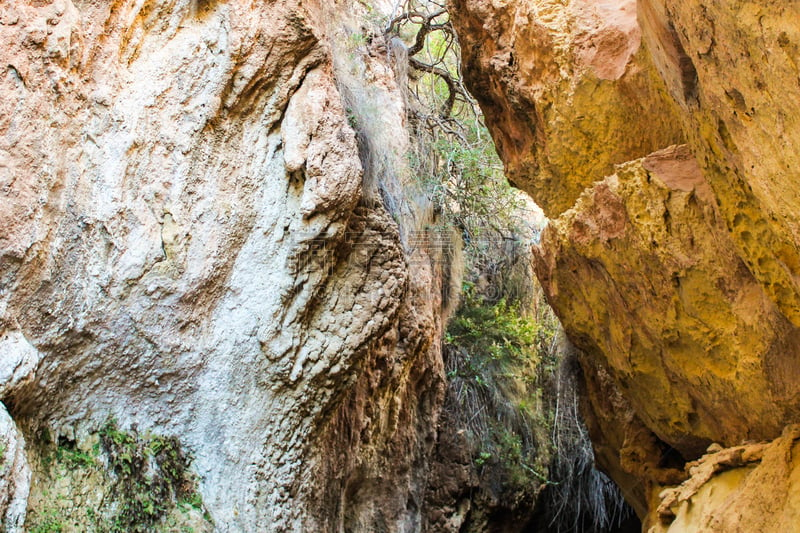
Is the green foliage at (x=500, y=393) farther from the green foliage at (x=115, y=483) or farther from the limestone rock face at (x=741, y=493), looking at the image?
the green foliage at (x=115, y=483)

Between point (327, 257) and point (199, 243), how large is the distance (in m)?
0.89

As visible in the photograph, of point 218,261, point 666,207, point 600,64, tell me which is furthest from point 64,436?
point 600,64

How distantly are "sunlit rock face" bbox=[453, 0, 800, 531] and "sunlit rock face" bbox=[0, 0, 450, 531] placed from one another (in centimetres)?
130

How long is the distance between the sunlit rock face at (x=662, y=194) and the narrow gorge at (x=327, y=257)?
2 centimetres

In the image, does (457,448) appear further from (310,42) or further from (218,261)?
(310,42)

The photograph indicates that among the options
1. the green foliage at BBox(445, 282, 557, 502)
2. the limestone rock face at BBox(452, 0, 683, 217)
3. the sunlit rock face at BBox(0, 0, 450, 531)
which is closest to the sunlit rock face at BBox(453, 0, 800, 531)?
the limestone rock face at BBox(452, 0, 683, 217)

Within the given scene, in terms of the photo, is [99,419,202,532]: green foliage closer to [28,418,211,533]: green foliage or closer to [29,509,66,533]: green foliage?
[28,418,211,533]: green foliage

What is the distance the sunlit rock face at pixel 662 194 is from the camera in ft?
8.64

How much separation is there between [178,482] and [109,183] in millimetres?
1881

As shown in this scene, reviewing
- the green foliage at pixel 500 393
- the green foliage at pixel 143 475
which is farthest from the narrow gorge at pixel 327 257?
the green foliage at pixel 500 393

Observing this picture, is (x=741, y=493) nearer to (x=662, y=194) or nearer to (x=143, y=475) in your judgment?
(x=662, y=194)

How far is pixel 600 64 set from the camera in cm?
482

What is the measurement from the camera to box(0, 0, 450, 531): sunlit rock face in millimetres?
4152

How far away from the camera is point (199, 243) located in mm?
4887
